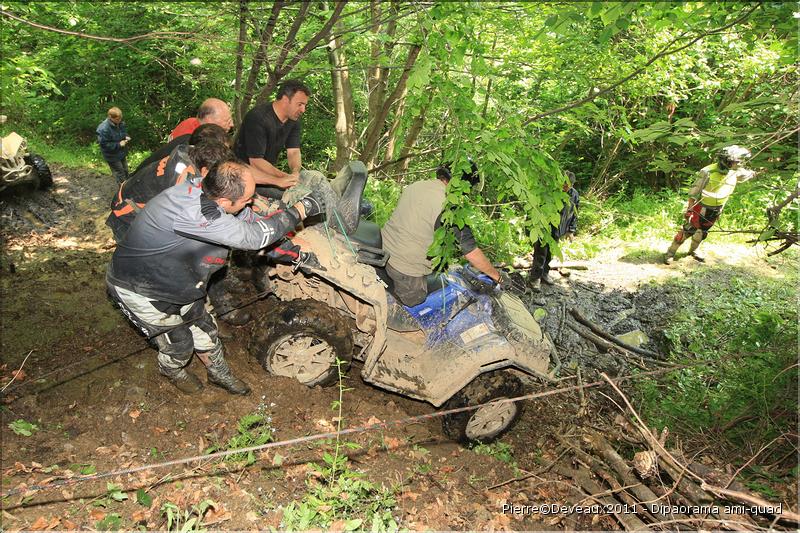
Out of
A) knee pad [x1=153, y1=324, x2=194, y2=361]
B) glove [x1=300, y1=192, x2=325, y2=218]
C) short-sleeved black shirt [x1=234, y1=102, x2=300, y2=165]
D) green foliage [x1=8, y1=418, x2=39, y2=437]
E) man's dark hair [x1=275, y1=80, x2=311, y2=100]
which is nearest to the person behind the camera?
green foliage [x1=8, y1=418, x2=39, y2=437]

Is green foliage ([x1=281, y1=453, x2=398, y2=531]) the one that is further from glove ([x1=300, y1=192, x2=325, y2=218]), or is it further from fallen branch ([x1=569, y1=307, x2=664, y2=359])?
fallen branch ([x1=569, y1=307, x2=664, y2=359])

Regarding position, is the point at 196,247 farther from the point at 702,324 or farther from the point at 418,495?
the point at 702,324

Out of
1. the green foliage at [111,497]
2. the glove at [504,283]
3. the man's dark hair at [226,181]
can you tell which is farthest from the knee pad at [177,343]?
the glove at [504,283]

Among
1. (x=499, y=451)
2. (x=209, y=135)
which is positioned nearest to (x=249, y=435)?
(x=499, y=451)

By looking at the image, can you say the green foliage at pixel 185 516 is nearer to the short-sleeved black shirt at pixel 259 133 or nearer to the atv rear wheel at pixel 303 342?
the atv rear wheel at pixel 303 342

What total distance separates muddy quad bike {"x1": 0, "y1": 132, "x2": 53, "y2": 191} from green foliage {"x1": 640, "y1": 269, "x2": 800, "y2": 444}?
9362mm

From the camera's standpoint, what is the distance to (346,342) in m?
4.04

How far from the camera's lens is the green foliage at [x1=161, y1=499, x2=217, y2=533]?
2613 millimetres

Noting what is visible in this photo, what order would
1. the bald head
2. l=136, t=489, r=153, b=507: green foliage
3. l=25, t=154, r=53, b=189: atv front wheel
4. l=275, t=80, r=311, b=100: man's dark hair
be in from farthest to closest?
l=25, t=154, r=53, b=189: atv front wheel
l=275, t=80, r=311, b=100: man's dark hair
the bald head
l=136, t=489, r=153, b=507: green foliage

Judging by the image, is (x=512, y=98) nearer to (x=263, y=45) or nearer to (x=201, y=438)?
(x=263, y=45)

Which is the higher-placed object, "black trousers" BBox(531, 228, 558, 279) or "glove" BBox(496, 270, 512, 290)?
"glove" BBox(496, 270, 512, 290)

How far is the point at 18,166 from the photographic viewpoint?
295 inches

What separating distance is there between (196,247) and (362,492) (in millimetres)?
2074

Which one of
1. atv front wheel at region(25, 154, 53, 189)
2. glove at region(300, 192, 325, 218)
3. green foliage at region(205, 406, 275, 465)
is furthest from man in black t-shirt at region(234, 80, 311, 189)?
atv front wheel at region(25, 154, 53, 189)
